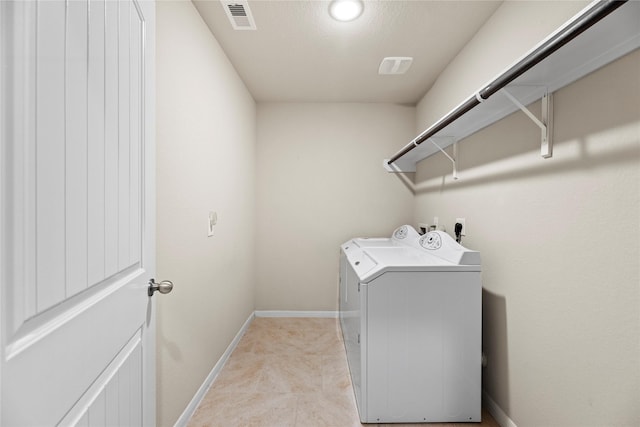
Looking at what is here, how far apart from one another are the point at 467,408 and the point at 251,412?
3.98ft

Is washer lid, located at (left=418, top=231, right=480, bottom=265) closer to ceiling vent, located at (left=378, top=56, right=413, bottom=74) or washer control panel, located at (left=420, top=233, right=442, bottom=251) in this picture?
washer control panel, located at (left=420, top=233, right=442, bottom=251)

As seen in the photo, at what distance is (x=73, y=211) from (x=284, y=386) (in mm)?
1870

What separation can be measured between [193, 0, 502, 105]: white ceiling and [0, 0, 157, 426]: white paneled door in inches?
43.4

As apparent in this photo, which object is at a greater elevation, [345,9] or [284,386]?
[345,9]

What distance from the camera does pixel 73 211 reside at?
577 mm

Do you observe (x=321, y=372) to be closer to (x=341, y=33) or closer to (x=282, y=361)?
(x=282, y=361)

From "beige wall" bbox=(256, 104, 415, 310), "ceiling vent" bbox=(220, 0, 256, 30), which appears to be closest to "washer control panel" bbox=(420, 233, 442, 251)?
"beige wall" bbox=(256, 104, 415, 310)

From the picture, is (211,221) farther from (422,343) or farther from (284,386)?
(422,343)

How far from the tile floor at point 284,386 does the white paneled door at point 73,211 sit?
3.36 feet

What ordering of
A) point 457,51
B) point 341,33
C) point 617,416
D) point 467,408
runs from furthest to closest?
point 457,51
point 341,33
point 467,408
point 617,416

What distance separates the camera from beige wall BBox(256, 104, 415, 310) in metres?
3.24

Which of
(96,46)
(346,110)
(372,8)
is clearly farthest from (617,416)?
(346,110)

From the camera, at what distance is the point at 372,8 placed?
171 cm

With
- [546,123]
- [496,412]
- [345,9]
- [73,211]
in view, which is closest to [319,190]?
[345,9]
